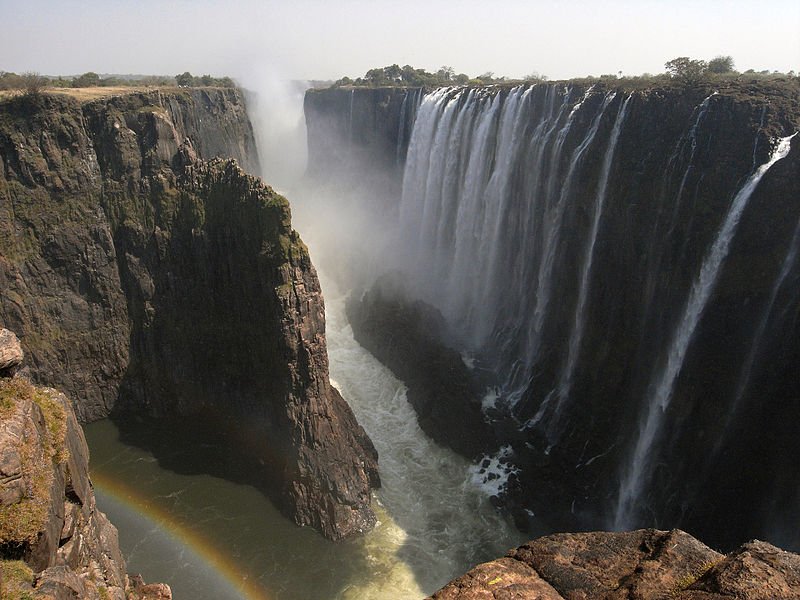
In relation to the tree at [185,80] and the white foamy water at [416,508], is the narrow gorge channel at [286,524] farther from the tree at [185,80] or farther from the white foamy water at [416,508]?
the tree at [185,80]

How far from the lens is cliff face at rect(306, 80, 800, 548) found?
18.8 meters

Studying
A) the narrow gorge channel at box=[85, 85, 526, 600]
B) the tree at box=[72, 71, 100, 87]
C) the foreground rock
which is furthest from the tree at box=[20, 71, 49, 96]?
the foreground rock

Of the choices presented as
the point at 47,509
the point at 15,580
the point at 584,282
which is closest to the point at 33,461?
the point at 47,509

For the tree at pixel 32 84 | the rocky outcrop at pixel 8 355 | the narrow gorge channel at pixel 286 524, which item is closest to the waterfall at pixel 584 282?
the narrow gorge channel at pixel 286 524

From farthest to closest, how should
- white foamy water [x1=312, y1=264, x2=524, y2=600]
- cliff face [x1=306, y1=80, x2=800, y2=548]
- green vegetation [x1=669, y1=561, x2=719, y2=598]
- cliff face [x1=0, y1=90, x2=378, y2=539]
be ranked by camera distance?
1. cliff face [x1=0, y1=90, x2=378, y2=539]
2. white foamy water [x1=312, y1=264, x2=524, y2=600]
3. cliff face [x1=306, y1=80, x2=800, y2=548]
4. green vegetation [x1=669, y1=561, x2=719, y2=598]

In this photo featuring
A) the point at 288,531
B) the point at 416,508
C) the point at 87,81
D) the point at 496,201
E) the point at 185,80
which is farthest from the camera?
the point at 185,80

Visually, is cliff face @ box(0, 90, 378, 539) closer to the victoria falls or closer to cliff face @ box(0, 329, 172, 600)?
the victoria falls

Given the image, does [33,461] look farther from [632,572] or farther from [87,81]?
[87,81]

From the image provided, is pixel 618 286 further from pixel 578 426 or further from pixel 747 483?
pixel 747 483

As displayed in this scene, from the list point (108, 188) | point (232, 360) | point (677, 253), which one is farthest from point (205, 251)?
point (677, 253)

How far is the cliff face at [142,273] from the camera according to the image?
2659cm

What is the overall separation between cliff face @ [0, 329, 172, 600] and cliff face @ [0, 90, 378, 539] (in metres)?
14.2

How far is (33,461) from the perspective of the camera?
29.3ft

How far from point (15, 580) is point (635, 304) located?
23.2 m
